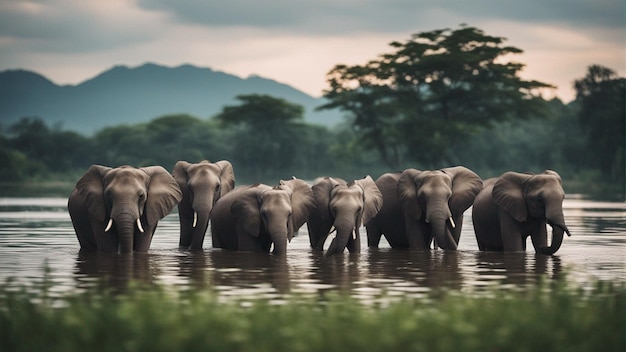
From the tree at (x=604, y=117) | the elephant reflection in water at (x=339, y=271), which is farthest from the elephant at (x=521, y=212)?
the tree at (x=604, y=117)

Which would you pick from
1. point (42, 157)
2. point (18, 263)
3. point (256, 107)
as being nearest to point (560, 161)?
point (256, 107)

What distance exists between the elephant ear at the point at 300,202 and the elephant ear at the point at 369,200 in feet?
2.87

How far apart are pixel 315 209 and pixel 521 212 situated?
3.65 metres

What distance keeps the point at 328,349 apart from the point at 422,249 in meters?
14.0

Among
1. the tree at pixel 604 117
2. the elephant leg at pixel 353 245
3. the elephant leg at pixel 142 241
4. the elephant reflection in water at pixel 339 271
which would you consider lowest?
the elephant reflection in water at pixel 339 271

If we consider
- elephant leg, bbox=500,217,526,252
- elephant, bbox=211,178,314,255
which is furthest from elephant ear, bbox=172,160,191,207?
elephant leg, bbox=500,217,526,252

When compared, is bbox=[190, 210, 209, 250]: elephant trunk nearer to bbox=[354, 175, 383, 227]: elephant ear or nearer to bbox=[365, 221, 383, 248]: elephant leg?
bbox=[354, 175, 383, 227]: elephant ear

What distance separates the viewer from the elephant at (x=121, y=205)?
875 inches

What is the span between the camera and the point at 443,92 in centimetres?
7300

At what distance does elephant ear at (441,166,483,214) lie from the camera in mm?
25141

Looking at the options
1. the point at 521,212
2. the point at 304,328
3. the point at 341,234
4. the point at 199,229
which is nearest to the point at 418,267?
the point at 341,234

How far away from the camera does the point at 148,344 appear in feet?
36.6

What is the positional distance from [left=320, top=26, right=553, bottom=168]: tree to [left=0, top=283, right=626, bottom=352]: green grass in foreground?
58196mm

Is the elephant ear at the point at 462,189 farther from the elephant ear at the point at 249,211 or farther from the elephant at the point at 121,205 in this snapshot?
the elephant at the point at 121,205
